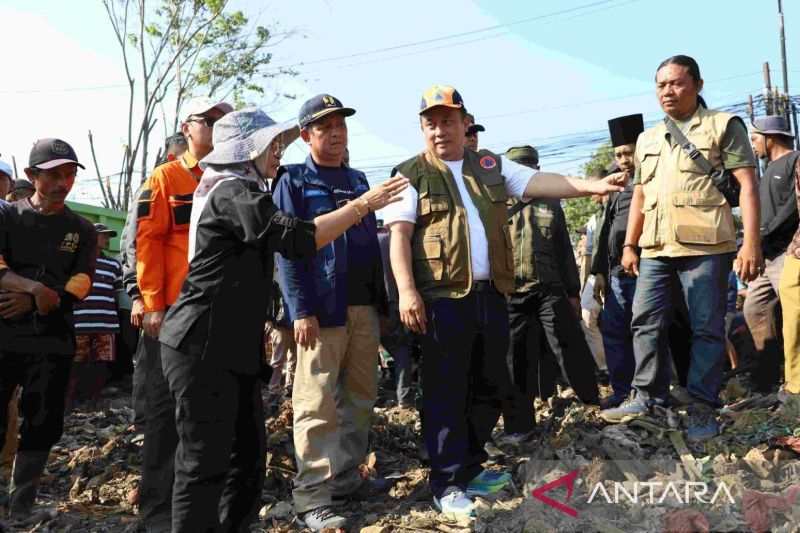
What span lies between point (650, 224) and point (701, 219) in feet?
1.08

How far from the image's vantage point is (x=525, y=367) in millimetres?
5980

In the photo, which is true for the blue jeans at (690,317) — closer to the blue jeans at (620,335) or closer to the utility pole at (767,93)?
the blue jeans at (620,335)

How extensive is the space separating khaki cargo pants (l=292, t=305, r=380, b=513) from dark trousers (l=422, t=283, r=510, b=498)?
47 centimetres

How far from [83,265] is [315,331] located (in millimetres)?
2035

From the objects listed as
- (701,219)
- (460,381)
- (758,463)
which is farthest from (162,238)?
(758,463)

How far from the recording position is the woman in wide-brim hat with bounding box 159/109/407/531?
3369mm

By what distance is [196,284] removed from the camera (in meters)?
3.47

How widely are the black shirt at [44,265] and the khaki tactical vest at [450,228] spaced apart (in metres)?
2.39

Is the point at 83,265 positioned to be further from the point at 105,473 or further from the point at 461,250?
the point at 461,250

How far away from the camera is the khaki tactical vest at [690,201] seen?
4.79 metres

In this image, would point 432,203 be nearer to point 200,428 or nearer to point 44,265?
point 200,428

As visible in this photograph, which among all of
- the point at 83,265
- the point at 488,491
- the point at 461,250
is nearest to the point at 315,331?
the point at 461,250

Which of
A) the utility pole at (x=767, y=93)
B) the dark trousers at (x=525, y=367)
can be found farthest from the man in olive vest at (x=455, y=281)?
the utility pole at (x=767, y=93)

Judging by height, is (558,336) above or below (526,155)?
below
